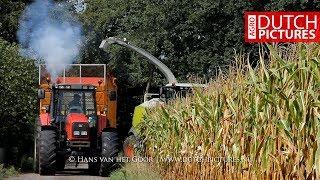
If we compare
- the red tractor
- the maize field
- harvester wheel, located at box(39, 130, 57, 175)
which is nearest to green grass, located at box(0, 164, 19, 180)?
the red tractor

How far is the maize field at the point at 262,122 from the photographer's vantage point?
26.9 feet

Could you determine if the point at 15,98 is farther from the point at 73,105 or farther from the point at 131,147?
the point at 131,147

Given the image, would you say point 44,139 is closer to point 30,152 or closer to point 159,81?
point 30,152

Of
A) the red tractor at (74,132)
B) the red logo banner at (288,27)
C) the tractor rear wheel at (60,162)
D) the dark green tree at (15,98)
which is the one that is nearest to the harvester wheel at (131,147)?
the red tractor at (74,132)

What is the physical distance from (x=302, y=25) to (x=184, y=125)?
7.03 m

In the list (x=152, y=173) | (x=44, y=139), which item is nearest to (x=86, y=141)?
(x=44, y=139)

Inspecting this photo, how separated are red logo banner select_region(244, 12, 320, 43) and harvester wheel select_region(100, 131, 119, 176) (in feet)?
42.2

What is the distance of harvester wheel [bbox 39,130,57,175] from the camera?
20.8 meters

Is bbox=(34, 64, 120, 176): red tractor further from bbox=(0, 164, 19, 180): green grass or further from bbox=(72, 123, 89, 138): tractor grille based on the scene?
bbox=(0, 164, 19, 180): green grass

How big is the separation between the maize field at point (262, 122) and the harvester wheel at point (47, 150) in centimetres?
648

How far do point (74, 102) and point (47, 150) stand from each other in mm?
2092

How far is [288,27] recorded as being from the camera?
8320 mm

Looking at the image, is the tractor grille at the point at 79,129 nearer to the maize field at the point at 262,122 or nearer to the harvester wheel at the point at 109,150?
the harvester wheel at the point at 109,150

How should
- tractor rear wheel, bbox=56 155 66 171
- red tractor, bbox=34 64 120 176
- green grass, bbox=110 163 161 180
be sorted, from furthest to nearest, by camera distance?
tractor rear wheel, bbox=56 155 66 171
red tractor, bbox=34 64 120 176
green grass, bbox=110 163 161 180
